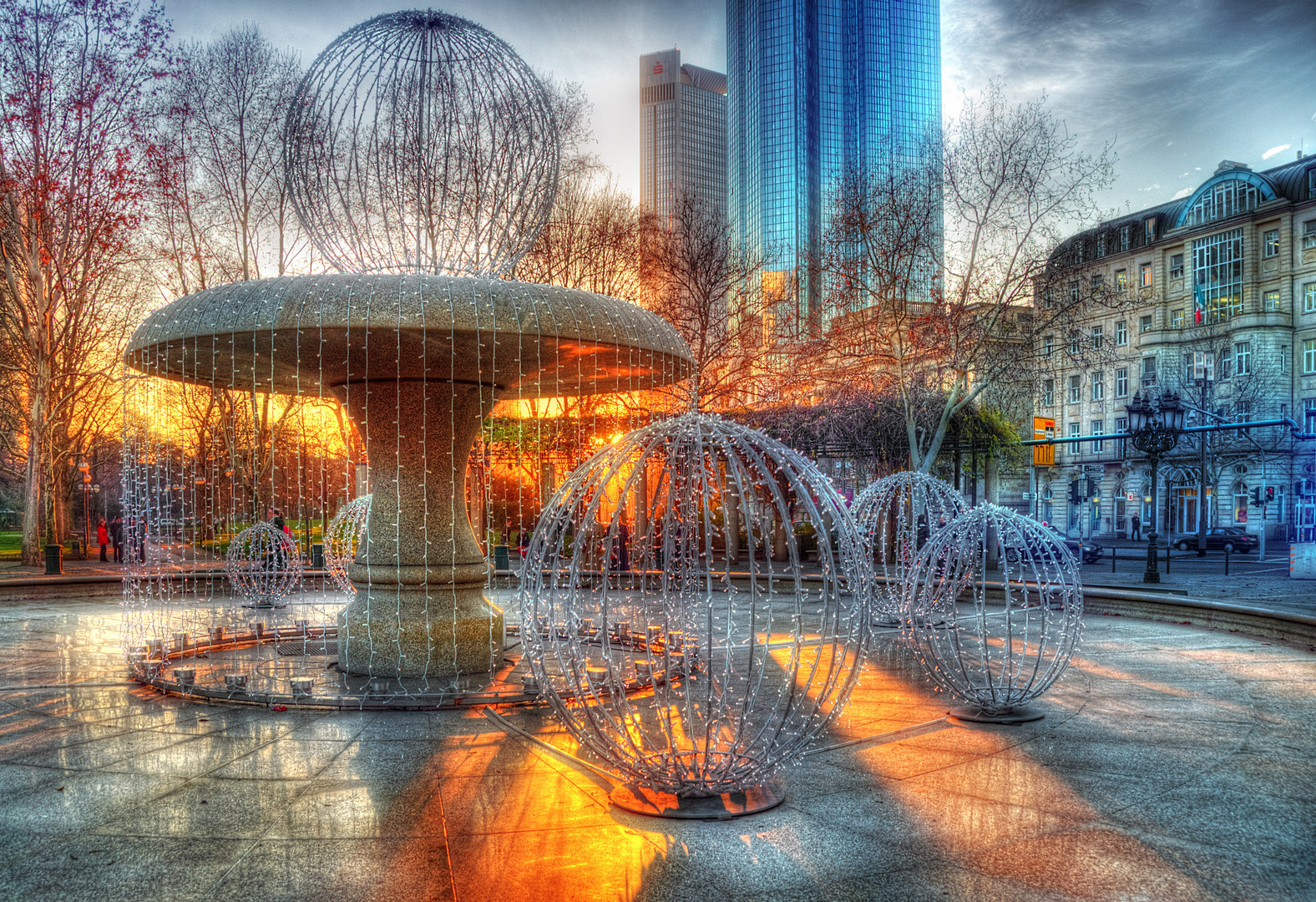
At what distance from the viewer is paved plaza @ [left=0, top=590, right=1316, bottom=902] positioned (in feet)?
13.5

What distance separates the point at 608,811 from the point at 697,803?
50 cm

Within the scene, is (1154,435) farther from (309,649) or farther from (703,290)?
(309,649)

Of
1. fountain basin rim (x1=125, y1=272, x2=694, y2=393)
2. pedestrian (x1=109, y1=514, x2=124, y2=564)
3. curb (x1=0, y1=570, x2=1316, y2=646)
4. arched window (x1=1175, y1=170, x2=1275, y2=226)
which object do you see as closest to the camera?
fountain basin rim (x1=125, y1=272, x2=694, y2=393)

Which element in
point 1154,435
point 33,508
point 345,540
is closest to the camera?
point 345,540

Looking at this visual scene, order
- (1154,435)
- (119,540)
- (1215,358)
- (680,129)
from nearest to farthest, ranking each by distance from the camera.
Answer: (1154,435) → (119,540) → (1215,358) → (680,129)

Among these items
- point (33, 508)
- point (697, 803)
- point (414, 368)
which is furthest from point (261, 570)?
point (33, 508)

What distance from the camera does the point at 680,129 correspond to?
86.3m

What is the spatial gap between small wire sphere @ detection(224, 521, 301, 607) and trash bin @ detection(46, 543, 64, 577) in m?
6.56

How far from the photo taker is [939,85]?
3666 centimetres

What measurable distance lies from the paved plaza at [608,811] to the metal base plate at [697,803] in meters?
0.09

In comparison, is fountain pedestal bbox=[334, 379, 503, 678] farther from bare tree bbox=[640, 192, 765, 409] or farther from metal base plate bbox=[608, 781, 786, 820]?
bare tree bbox=[640, 192, 765, 409]

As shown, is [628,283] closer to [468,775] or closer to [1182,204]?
[468,775]

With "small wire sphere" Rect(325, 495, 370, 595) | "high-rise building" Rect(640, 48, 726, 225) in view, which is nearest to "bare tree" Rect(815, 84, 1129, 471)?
"small wire sphere" Rect(325, 495, 370, 595)

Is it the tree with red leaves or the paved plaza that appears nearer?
the paved plaza
